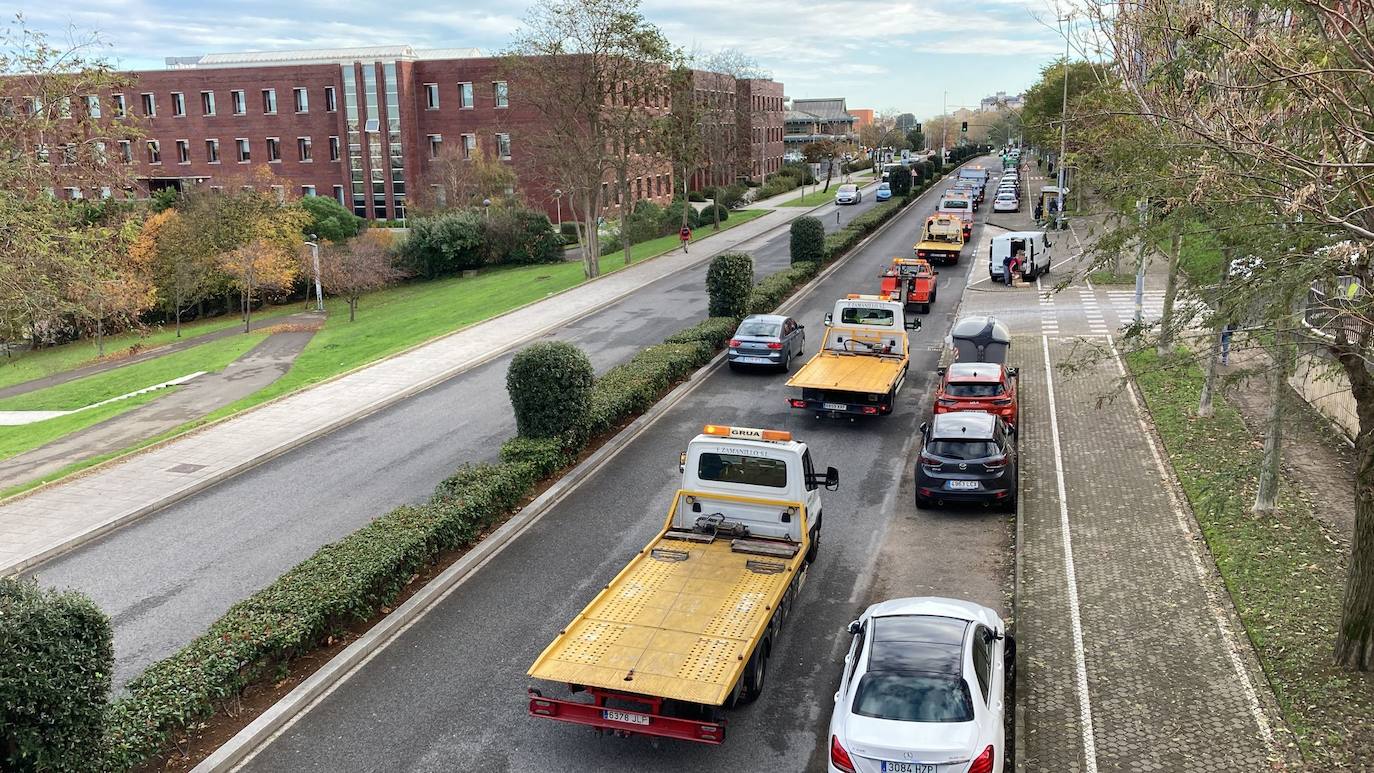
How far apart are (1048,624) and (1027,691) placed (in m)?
1.75

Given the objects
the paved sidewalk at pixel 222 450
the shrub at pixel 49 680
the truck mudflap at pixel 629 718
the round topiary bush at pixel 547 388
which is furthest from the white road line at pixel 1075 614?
the paved sidewalk at pixel 222 450

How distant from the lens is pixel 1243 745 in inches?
376

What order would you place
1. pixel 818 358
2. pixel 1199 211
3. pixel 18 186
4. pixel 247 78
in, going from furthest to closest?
1. pixel 247 78
2. pixel 818 358
3. pixel 18 186
4. pixel 1199 211

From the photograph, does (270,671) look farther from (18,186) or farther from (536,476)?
(18,186)

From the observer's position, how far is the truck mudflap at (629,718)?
29.7 ft

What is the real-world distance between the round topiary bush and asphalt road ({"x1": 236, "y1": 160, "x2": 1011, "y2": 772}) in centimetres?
130

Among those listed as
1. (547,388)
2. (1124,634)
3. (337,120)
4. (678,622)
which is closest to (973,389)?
(1124,634)

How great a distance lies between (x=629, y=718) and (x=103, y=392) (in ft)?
106

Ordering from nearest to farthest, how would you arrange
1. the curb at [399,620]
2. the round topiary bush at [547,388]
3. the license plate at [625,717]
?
1. the license plate at [625,717]
2. the curb at [399,620]
3. the round topiary bush at [547,388]

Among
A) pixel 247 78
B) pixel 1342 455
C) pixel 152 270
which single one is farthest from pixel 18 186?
pixel 247 78

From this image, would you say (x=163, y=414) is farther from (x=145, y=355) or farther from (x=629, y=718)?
(x=629, y=718)

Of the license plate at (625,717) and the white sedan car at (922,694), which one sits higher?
the white sedan car at (922,694)

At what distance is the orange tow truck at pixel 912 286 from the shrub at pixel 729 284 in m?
6.94

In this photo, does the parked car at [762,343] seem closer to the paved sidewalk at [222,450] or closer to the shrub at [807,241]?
the paved sidewalk at [222,450]
